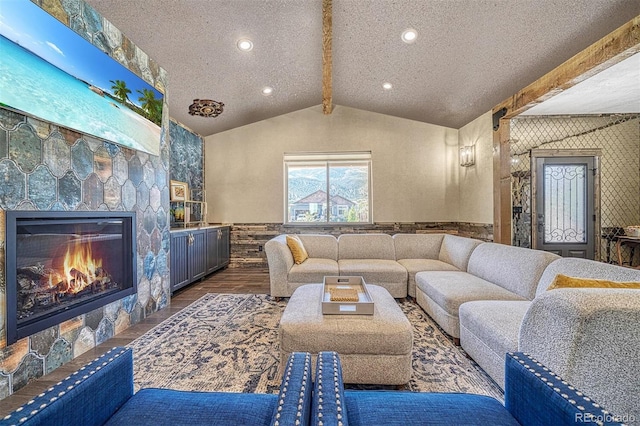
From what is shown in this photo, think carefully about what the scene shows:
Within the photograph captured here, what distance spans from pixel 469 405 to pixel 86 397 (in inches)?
52.2

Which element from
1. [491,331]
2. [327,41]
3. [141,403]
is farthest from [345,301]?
[327,41]

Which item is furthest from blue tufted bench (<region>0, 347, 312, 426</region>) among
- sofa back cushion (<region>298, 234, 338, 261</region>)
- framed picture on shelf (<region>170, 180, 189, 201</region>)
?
framed picture on shelf (<region>170, 180, 189, 201</region>)

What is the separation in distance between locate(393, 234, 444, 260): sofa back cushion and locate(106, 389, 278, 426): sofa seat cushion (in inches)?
131

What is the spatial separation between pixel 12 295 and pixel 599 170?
7149 millimetres

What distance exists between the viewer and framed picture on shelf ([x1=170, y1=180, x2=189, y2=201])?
4074mm

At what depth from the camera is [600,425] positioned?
654mm

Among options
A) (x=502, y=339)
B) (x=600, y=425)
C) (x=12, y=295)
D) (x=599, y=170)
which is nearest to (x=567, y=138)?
(x=599, y=170)

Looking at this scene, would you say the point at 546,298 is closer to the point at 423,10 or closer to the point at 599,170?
the point at 423,10

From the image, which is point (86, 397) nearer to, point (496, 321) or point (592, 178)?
point (496, 321)

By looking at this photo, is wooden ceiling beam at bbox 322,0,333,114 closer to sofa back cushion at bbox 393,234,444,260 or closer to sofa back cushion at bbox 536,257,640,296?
sofa back cushion at bbox 393,234,444,260

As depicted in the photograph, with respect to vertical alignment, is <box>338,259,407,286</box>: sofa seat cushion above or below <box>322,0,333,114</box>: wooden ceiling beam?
below

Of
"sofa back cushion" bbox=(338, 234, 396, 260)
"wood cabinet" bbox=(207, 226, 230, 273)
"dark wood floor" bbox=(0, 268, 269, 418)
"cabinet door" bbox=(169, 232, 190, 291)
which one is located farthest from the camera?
"wood cabinet" bbox=(207, 226, 230, 273)

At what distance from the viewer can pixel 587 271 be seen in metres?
1.72

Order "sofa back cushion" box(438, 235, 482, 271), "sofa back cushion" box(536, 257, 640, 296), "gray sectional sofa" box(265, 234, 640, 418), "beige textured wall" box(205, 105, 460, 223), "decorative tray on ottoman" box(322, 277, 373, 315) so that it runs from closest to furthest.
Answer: "gray sectional sofa" box(265, 234, 640, 418), "sofa back cushion" box(536, 257, 640, 296), "decorative tray on ottoman" box(322, 277, 373, 315), "sofa back cushion" box(438, 235, 482, 271), "beige textured wall" box(205, 105, 460, 223)
